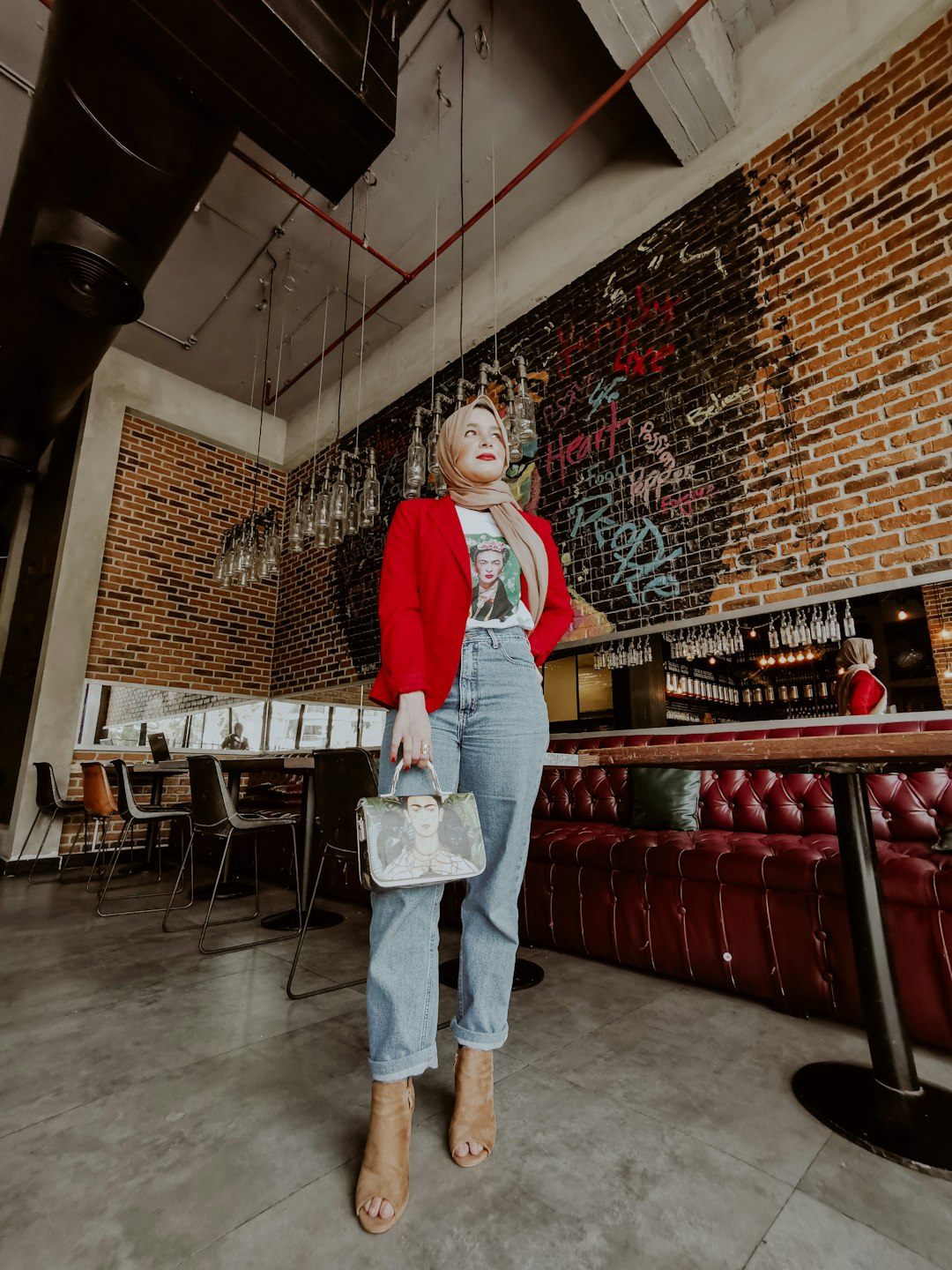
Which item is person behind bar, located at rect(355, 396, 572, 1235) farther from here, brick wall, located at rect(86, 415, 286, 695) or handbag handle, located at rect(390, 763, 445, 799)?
brick wall, located at rect(86, 415, 286, 695)

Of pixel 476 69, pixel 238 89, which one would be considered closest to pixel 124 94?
pixel 238 89

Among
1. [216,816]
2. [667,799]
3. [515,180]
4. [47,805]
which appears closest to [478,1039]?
[667,799]

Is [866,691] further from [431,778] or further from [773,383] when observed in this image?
[431,778]

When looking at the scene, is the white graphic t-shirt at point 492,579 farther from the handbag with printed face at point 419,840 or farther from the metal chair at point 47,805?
the metal chair at point 47,805

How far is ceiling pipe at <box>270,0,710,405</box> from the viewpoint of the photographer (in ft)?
10.4

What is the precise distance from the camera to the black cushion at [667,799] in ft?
9.16

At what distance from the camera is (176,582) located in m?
5.97

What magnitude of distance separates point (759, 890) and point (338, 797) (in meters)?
1.52

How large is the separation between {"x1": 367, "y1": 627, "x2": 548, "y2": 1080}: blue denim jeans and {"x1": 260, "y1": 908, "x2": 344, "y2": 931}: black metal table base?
1.97 m

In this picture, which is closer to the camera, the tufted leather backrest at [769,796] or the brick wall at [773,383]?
Result: the tufted leather backrest at [769,796]

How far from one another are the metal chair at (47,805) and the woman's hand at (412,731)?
14.6ft

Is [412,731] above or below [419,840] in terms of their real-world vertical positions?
above

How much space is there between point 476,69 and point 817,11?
6.13 ft

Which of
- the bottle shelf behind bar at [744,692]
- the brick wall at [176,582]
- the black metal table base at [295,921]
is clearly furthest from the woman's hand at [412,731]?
the brick wall at [176,582]
